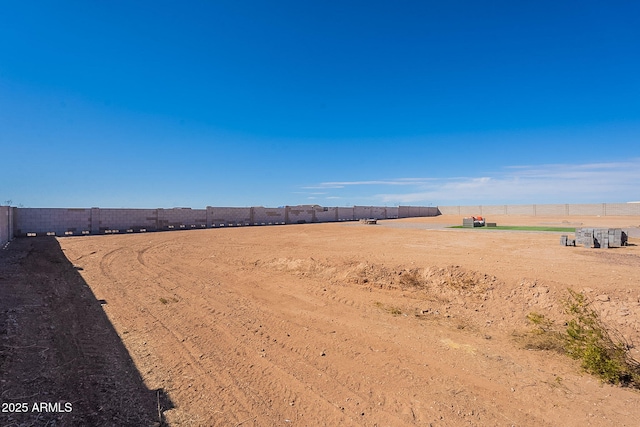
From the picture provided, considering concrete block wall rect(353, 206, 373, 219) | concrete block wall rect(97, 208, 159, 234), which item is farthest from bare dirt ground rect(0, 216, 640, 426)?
concrete block wall rect(353, 206, 373, 219)

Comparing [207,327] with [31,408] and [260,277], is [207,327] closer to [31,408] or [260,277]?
[31,408]

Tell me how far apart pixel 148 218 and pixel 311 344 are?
31424 millimetres

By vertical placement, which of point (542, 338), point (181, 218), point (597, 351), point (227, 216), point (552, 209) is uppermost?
point (552, 209)

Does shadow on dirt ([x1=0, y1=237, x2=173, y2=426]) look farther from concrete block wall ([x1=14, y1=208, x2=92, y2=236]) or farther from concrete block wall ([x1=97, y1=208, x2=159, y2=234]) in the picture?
concrete block wall ([x1=97, y1=208, x2=159, y2=234])

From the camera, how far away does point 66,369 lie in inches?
178

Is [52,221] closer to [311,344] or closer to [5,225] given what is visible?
[5,225]

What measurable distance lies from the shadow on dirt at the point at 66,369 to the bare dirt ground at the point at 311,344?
0.08 ft

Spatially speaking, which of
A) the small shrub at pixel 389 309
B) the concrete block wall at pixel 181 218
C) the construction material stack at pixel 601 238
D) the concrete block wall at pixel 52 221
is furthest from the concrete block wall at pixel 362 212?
the small shrub at pixel 389 309

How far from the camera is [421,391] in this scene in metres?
4.49

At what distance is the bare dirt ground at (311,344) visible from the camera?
3996 mm

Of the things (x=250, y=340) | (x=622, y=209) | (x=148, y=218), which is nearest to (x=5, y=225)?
(x=148, y=218)

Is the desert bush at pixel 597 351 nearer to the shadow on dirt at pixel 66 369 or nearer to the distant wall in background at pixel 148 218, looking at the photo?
the shadow on dirt at pixel 66 369

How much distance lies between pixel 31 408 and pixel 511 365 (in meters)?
6.41

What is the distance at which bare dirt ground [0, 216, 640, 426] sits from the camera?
3996mm
